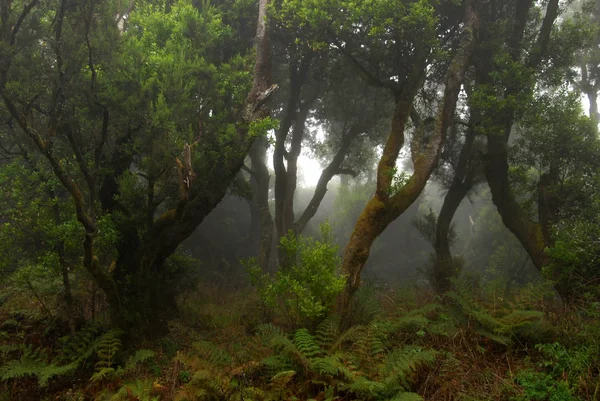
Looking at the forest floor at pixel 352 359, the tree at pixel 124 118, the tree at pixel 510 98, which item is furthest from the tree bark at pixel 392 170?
the tree at pixel 124 118

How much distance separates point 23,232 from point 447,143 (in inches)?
545

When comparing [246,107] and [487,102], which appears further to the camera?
[487,102]

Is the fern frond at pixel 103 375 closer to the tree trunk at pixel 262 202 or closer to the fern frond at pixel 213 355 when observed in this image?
the fern frond at pixel 213 355

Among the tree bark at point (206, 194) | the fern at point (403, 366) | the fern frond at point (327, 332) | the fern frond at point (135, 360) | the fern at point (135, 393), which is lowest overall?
the fern at point (135, 393)

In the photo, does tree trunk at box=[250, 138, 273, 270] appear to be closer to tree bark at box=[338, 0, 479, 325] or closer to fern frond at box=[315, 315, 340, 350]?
tree bark at box=[338, 0, 479, 325]

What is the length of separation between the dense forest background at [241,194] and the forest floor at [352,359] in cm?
4

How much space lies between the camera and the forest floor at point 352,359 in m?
5.00

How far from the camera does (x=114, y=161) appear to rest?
8.32 m

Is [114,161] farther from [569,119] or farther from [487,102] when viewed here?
[569,119]

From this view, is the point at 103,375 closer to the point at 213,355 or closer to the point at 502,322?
the point at 213,355

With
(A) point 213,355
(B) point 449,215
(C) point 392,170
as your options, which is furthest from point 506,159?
(A) point 213,355

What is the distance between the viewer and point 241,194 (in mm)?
13797

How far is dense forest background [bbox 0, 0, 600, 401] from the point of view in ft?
18.4

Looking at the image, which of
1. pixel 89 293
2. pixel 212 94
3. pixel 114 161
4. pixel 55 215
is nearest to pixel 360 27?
pixel 212 94
